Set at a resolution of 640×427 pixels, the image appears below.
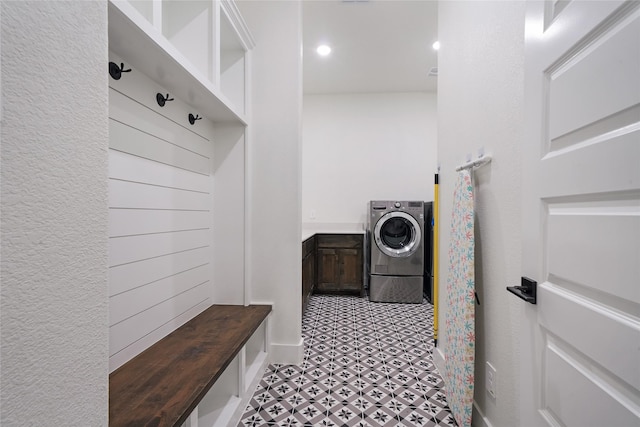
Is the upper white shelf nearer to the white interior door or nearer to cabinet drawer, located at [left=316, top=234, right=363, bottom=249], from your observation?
the white interior door

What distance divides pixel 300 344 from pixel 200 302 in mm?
782

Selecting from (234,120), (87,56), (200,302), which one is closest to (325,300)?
(200,302)

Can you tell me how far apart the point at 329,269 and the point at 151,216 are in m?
2.80

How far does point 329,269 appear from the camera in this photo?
4051 mm

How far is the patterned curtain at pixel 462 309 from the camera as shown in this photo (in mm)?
1459

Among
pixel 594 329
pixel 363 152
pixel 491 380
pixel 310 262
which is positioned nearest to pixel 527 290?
pixel 594 329

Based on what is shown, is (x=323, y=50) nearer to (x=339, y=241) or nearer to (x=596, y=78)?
(x=339, y=241)

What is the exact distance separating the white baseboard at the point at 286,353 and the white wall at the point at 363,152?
2467mm

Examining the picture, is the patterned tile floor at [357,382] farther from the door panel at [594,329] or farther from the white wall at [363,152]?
the white wall at [363,152]

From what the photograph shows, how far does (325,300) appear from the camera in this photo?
3.88 metres

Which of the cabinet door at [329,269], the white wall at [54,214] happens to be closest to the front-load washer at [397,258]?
the cabinet door at [329,269]

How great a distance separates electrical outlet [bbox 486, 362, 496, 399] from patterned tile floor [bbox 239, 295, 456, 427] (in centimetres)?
38

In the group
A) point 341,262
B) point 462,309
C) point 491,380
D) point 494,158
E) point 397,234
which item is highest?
point 494,158

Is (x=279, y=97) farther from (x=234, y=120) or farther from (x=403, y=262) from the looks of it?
(x=403, y=262)
